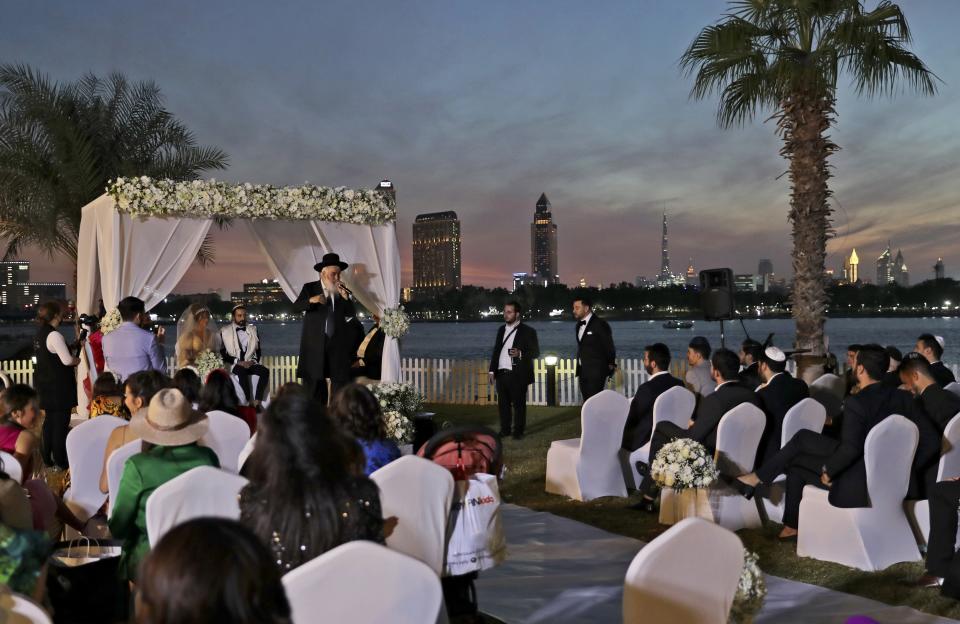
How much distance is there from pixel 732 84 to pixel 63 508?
33.9ft

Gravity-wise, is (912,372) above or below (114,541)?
above

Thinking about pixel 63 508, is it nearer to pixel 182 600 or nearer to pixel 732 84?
pixel 182 600

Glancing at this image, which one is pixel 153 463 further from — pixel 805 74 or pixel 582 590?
pixel 805 74

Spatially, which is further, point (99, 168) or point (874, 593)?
point (99, 168)

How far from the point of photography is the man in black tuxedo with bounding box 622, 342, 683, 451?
7688 millimetres

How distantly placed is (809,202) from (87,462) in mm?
10163

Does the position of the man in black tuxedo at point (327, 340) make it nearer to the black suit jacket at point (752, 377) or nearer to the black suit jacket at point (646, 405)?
the black suit jacket at point (646, 405)

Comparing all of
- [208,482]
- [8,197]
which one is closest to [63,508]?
[208,482]

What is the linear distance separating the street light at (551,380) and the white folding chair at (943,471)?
10.2 meters

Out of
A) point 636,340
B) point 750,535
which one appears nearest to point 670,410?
point 750,535

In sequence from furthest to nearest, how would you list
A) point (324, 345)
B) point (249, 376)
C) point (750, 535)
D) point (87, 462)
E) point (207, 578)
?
point (249, 376) < point (324, 345) < point (750, 535) < point (87, 462) < point (207, 578)

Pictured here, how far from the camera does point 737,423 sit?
641 cm

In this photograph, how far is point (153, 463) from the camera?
397 cm

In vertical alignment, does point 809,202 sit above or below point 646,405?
above
